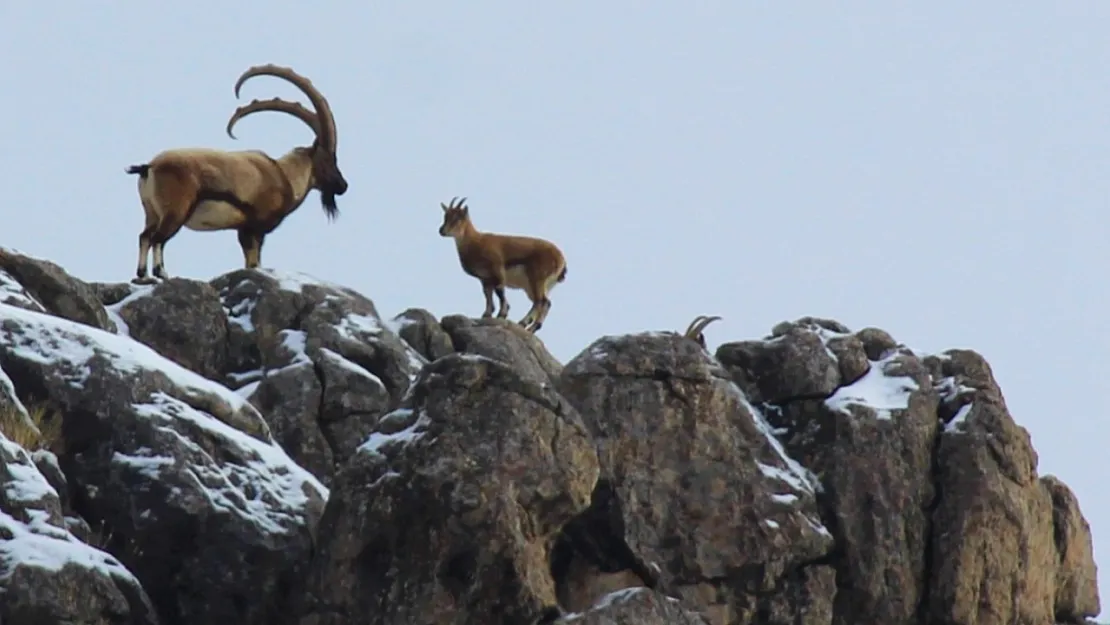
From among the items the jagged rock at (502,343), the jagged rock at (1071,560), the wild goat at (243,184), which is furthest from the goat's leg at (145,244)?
the jagged rock at (1071,560)

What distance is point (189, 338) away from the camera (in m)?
16.8

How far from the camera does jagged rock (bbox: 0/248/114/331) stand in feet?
52.0

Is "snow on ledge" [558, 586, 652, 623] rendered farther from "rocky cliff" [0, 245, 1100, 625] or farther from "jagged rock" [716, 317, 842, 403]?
"jagged rock" [716, 317, 842, 403]

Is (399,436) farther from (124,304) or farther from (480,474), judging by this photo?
(124,304)

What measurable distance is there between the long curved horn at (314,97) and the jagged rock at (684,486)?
5.82m

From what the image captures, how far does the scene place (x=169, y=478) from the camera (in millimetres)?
13406

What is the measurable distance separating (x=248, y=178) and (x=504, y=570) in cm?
776

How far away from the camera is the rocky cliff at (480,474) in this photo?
42.0ft

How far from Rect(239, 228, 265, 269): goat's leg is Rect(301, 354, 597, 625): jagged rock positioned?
6353 mm

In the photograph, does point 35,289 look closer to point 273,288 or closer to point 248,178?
point 273,288

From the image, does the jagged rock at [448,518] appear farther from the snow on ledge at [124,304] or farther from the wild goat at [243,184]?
the wild goat at [243,184]

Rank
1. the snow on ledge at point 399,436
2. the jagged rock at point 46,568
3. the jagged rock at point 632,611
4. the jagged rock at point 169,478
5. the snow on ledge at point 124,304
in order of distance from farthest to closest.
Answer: the snow on ledge at point 124,304 → the jagged rock at point 169,478 → the snow on ledge at point 399,436 → the jagged rock at point 632,611 → the jagged rock at point 46,568

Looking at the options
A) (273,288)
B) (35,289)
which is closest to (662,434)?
(273,288)

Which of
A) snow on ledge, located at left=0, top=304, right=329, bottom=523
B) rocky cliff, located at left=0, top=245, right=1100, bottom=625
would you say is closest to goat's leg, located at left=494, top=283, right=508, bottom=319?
rocky cliff, located at left=0, top=245, right=1100, bottom=625
